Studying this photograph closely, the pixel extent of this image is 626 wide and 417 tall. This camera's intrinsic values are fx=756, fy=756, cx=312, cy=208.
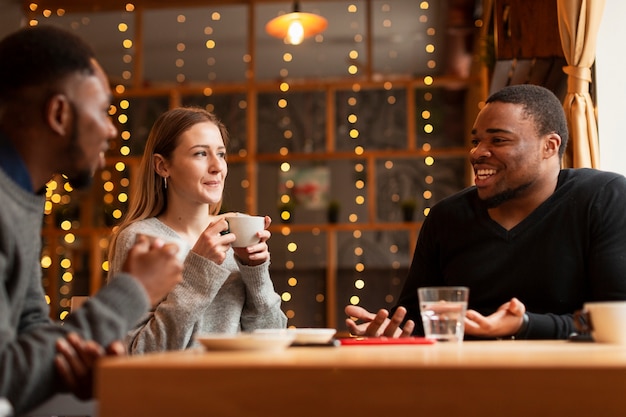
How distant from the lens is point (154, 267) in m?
1.22

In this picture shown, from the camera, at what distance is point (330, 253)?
18.6ft

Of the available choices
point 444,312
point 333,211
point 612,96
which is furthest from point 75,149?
point 333,211

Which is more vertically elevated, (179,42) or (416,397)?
(179,42)

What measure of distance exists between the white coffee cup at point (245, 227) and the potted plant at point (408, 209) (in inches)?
147

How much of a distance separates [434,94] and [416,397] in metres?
5.10

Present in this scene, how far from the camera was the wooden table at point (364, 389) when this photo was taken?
0.88 metres

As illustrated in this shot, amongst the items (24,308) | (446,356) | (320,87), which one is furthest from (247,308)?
(320,87)

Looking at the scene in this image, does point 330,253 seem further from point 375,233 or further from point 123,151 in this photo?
point 123,151

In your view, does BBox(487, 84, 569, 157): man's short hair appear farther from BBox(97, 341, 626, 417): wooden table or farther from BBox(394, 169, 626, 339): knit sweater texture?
BBox(97, 341, 626, 417): wooden table

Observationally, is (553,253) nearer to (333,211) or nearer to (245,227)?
(245,227)

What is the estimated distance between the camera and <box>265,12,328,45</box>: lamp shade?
506 centimetres

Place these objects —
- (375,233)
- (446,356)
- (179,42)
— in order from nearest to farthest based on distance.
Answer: (446,356)
(375,233)
(179,42)

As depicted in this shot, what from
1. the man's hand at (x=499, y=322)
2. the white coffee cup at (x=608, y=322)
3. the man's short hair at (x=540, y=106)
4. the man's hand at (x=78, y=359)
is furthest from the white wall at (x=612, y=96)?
the man's hand at (x=78, y=359)

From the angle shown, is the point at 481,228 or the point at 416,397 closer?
the point at 416,397
